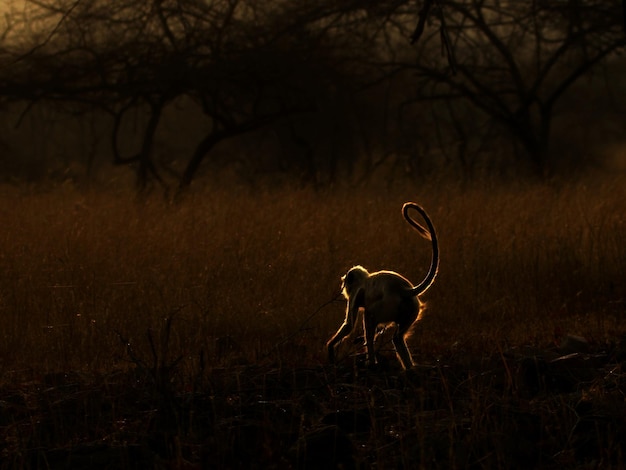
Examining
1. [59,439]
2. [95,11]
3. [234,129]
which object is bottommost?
[59,439]

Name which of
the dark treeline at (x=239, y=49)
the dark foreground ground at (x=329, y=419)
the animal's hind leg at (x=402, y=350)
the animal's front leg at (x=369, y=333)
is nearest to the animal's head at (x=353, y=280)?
the animal's front leg at (x=369, y=333)

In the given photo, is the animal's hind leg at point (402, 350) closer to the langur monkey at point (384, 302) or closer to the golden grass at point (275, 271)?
the langur monkey at point (384, 302)

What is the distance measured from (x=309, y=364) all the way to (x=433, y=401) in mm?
1210

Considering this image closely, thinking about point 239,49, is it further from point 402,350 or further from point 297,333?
point 402,350

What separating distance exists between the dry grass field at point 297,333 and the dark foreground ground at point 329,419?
12mm

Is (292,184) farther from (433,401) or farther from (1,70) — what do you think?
(433,401)

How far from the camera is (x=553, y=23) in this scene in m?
15.4

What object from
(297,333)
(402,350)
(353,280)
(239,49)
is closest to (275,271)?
(297,333)

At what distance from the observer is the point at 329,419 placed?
452 cm

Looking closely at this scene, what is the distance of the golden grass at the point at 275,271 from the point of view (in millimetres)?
6613

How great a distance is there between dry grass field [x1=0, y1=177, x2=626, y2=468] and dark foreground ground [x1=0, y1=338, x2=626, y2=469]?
1cm

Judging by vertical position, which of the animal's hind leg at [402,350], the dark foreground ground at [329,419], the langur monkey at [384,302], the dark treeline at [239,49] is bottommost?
the dark foreground ground at [329,419]

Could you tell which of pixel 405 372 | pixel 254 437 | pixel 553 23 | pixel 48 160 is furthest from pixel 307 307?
pixel 48 160

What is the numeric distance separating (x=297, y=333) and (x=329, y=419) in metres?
1.48
